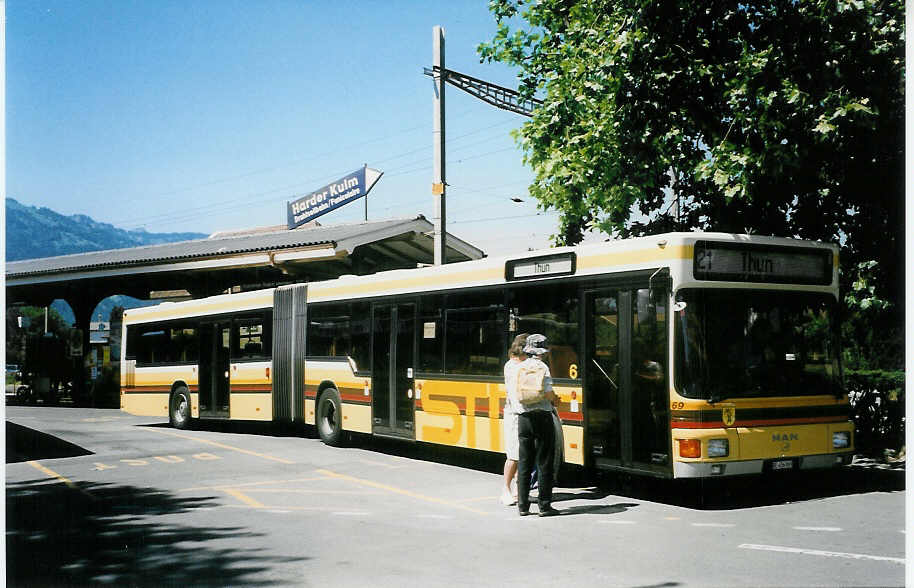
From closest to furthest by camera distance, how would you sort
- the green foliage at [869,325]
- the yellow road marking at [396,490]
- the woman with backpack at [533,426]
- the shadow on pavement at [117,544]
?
1. the shadow on pavement at [117,544]
2. the woman with backpack at [533,426]
3. the yellow road marking at [396,490]
4. the green foliage at [869,325]

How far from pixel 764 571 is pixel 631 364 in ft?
11.5

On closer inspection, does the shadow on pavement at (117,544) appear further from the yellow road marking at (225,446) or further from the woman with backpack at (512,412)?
the yellow road marking at (225,446)

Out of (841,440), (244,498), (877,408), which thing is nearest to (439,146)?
(877,408)

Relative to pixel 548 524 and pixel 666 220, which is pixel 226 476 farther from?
pixel 666 220

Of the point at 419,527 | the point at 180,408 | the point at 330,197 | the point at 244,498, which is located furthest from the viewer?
the point at 330,197

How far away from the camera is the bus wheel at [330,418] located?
16.1 m

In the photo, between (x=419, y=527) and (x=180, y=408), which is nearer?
(x=419, y=527)

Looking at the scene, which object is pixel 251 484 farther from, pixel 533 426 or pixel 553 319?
pixel 553 319

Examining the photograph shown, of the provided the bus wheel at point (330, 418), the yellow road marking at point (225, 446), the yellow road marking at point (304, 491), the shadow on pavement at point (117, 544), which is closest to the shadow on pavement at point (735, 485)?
the yellow road marking at point (304, 491)

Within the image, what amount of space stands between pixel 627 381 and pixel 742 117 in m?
→ 3.64

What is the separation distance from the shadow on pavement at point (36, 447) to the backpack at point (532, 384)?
8.78 m

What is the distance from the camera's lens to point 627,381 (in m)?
10.1

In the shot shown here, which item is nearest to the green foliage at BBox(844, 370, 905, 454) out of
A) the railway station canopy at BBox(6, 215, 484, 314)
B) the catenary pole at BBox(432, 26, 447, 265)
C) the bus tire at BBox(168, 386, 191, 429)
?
the catenary pole at BBox(432, 26, 447, 265)

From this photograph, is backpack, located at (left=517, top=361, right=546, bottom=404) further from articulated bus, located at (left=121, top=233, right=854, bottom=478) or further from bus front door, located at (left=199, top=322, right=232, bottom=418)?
bus front door, located at (left=199, top=322, right=232, bottom=418)
